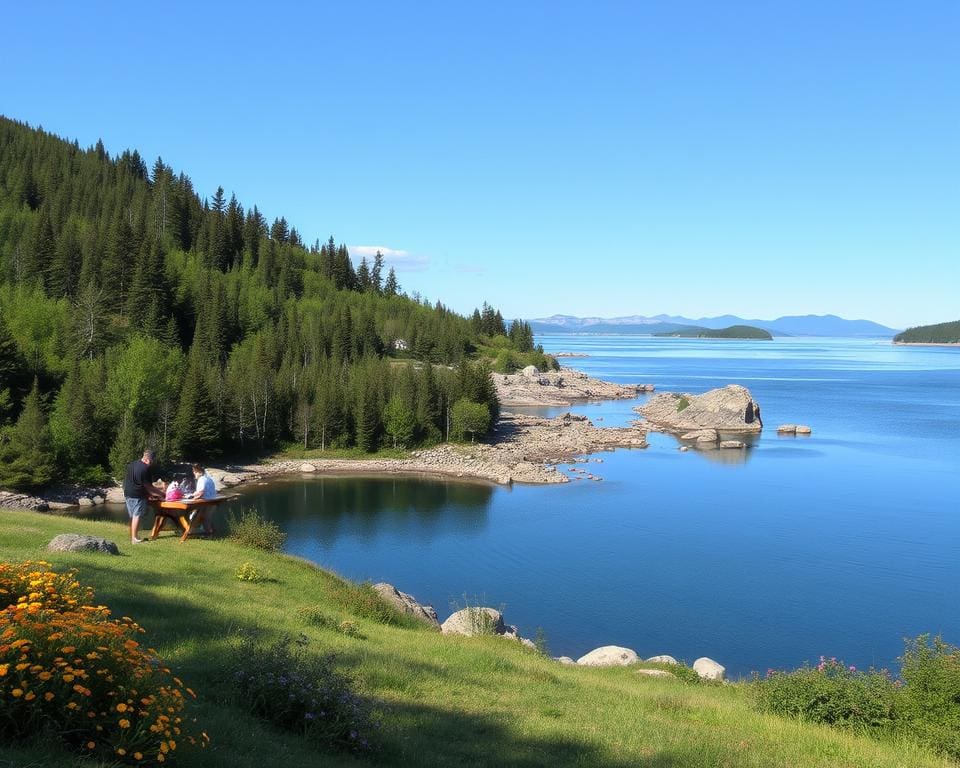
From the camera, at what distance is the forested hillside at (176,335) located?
197 feet

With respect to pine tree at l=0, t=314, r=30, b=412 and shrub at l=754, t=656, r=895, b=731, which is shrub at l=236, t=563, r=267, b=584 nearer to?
shrub at l=754, t=656, r=895, b=731

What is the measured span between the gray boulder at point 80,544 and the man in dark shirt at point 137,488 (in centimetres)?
146

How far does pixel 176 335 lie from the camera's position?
8712 cm

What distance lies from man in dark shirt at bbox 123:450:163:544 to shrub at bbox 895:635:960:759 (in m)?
15.6

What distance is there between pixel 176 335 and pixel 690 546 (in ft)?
220

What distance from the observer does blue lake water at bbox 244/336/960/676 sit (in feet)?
105

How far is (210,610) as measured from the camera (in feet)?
39.2

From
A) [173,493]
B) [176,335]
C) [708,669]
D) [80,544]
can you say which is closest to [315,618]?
[80,544]

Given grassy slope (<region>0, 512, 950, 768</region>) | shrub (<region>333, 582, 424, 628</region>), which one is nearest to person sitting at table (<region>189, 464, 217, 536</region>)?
grassy slope (<region>0, 512, 950, 768</region>)

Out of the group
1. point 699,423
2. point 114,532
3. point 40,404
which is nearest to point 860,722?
point 114,532

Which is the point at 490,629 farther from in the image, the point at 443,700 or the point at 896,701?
the point at 896,701

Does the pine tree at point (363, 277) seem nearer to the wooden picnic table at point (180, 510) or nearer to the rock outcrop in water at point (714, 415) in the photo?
the rock outcrop in water at point (714, 415)

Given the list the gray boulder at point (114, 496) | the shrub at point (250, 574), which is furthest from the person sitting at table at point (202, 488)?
the gray boulder at point (114, 496)

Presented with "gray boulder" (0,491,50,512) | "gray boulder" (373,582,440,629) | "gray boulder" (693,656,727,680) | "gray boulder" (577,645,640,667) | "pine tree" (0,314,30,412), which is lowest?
"gray boulder" (693,656,727,680)
